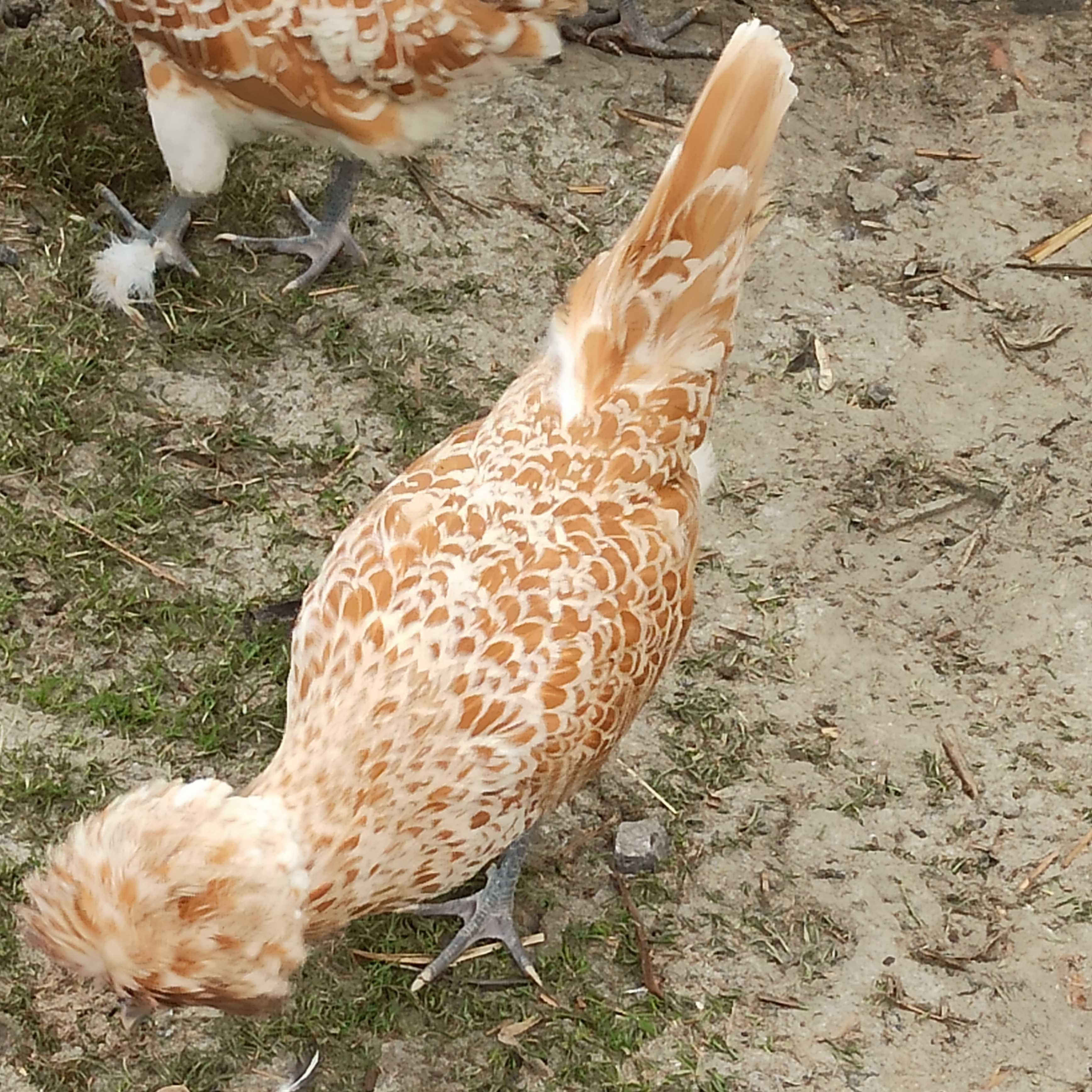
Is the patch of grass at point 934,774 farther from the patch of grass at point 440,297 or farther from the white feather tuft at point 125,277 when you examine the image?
the white feather tuft at point 125,277

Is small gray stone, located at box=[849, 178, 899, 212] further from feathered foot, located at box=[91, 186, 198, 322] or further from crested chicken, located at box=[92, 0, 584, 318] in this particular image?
feathered foot, located at box=[91, 186, 198, 322]

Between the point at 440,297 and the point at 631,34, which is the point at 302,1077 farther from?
the point at 631,34

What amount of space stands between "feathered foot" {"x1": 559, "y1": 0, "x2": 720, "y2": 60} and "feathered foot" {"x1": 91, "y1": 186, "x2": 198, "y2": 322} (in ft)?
5.80

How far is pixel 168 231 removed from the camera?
4.25m

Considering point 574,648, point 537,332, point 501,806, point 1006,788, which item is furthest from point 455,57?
point 1006,788

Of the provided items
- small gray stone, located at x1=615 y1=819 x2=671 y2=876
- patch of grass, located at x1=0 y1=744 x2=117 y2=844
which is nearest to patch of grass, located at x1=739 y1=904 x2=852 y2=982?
small gray stone, located at x1=615 y1=819 x2=671 y2=876

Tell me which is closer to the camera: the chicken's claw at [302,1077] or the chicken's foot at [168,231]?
the chicken's claw at [302,1077]

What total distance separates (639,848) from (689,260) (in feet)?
4.51

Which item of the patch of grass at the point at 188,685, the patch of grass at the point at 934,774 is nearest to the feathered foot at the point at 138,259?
the patch of grass at the point at 188,685

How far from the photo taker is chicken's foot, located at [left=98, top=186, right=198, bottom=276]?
4.23 meters

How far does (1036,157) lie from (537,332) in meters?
1.99

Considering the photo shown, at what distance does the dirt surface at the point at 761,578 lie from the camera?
3119 millimetres

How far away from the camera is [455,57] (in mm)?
3566

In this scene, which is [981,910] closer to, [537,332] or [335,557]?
[335,557]
